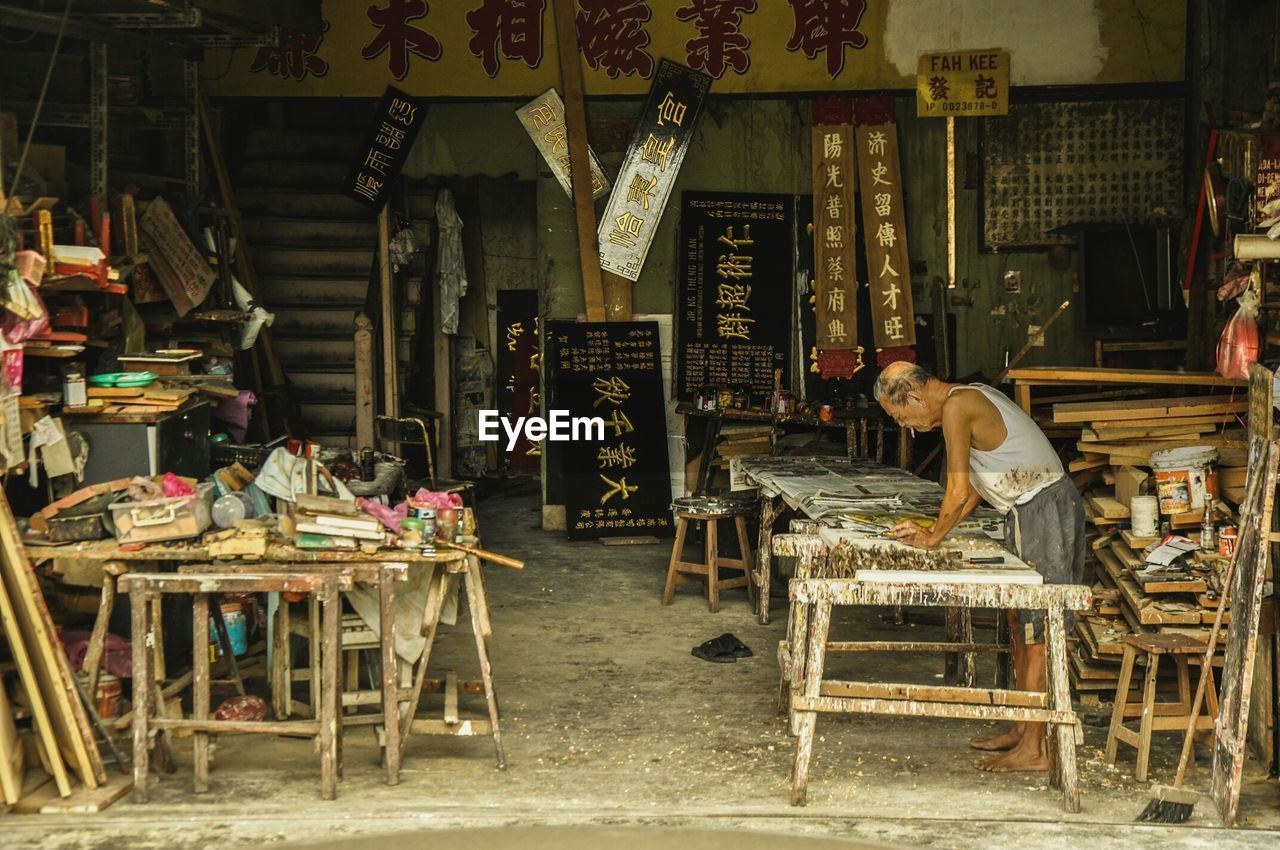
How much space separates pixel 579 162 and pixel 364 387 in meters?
2.53

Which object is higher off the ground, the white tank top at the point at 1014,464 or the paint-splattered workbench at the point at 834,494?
the white tank top at the point at 1014,464

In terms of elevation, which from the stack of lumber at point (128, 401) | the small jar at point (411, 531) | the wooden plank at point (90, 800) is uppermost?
the stack of lumber at point (128, 401)

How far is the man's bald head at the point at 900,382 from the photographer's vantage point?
627 centimetres

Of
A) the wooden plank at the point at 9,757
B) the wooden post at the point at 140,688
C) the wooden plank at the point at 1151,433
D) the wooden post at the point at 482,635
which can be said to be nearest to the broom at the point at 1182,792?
the wooden plank at the point at 1151,433

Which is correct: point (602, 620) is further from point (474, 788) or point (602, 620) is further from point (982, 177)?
point (982, 177)

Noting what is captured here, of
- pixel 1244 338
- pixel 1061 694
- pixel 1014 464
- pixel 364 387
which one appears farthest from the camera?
pixel 364 387

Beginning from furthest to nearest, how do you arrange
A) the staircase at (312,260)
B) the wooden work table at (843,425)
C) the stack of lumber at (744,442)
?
the staircase at (312,260)
the stack of lumber at (744,442)
the wooden work table at (843,425)

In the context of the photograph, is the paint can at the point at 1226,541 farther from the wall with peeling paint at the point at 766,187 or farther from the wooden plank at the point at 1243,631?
the wall with peeling paint at the point at 766,187

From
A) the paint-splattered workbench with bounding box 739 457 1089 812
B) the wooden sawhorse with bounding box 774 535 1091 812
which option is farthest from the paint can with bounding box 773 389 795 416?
the wooden sawhorse with bounding box 774 535 1091 812

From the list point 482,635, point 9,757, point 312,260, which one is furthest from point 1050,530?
point 312,260

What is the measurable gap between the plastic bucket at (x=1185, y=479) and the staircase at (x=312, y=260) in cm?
669

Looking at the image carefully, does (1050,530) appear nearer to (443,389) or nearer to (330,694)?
(330,694)

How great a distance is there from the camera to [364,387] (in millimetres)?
11328

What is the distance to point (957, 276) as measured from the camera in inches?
424
